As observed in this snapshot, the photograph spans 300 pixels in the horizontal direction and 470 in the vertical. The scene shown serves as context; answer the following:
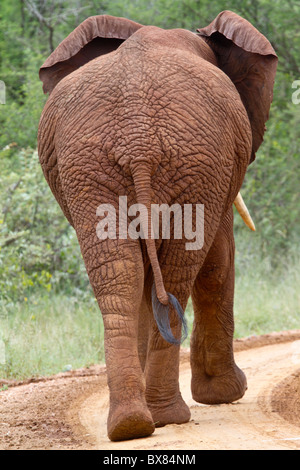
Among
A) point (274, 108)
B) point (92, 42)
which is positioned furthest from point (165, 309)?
point (274, 108)

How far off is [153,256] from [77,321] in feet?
15.5

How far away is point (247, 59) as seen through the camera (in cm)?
491

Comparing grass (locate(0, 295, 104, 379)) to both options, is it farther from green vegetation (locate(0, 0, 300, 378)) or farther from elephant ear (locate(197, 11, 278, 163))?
elephant ear (locate(197, 11, 278, 163))

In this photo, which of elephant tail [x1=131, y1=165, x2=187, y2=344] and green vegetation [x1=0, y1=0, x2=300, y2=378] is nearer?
elephant tail [x1=131, y1=165, x2=187, y2=344]

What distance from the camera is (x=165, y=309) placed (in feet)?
13.4

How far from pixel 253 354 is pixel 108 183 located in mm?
3976

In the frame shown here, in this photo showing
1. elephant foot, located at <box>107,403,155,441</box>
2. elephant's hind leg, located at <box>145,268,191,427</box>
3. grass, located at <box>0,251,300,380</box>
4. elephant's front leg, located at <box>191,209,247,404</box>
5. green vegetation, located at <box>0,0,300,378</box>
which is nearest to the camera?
elephant foot, located at <box>107,403,155,441</box>

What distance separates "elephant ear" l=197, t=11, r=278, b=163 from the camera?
4.76 metres

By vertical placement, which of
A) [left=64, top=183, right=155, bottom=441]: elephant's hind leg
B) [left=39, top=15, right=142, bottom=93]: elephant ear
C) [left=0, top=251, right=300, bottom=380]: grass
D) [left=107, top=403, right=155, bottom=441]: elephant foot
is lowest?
[left=0, top=251, right=300, bottom=380]: grass

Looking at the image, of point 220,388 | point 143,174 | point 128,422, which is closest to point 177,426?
point 128,422

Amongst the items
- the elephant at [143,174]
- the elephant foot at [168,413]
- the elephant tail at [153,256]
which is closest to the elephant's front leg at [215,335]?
the elephant at [143,174]

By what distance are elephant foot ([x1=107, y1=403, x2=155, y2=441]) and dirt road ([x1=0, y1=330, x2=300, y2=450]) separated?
4 cm

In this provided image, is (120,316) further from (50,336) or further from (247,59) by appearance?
(50,336)

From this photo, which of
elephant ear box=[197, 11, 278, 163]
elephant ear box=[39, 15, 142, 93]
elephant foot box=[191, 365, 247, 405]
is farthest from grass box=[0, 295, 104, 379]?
elephant ear box=[197, 11, 278, 163]
